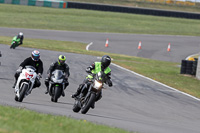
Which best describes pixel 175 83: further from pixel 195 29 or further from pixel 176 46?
pixel 195 29

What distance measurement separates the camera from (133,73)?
21719mm

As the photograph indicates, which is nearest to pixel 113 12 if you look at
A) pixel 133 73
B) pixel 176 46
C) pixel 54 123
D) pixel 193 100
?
pixel 176 46

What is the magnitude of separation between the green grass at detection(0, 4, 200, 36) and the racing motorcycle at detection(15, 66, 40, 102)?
31985 mm

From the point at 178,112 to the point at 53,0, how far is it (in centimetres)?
4863

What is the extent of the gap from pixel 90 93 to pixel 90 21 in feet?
132

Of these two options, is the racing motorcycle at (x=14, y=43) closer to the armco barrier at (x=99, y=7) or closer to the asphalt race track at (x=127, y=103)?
the asphalt race track at (x=127, y=103)

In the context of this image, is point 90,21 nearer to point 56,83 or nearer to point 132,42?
point 132,42

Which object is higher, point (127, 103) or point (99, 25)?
point (99, 25)

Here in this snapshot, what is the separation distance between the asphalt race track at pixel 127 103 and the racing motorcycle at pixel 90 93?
0.24 m

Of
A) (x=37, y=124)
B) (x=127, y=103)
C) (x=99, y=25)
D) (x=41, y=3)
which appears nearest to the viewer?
(x=37, y=124)

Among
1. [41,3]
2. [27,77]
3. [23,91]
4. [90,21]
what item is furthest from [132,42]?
[23,91]

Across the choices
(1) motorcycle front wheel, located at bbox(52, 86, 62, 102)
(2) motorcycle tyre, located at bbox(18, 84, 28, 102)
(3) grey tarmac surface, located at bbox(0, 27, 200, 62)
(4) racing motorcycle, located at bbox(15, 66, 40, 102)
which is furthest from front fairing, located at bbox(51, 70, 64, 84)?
(3) grey tarmac surface, located at bbox(0, 27, 200, 62)

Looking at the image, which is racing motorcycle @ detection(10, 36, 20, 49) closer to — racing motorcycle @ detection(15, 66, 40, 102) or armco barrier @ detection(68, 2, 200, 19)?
racing motorcycle @ detection(15, 66, 40, 102)

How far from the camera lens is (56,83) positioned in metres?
12.4
